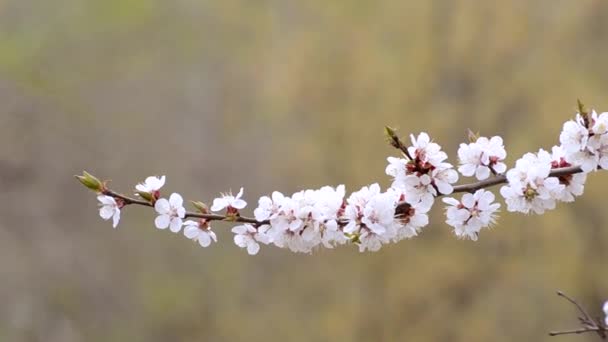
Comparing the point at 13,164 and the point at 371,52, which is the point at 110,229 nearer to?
the point at 13,164

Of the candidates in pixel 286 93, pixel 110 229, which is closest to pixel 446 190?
pixel 286 93

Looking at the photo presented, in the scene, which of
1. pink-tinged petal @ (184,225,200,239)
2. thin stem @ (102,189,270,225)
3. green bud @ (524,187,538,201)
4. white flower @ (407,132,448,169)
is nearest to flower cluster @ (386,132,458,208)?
white flower @ (407,132,448,169)

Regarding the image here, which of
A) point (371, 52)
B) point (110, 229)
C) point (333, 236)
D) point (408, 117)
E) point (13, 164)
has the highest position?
point (371, 52)

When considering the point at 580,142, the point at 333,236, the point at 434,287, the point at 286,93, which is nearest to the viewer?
the point at 580,142

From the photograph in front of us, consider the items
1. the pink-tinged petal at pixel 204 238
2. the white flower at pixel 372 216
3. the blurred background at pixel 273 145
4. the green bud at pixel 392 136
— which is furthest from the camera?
the blurred background at pixel 273 145

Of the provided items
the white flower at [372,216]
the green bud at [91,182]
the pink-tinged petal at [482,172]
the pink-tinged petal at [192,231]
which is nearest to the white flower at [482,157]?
the pink-tinged petal at [482,172]

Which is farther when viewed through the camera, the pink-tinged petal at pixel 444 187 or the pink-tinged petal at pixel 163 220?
the pink-tinged petal at pixel 163 220

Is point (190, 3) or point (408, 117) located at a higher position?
point (190, 3)

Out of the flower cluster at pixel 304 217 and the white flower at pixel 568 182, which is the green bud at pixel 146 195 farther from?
the white flower at pixel 568 182
